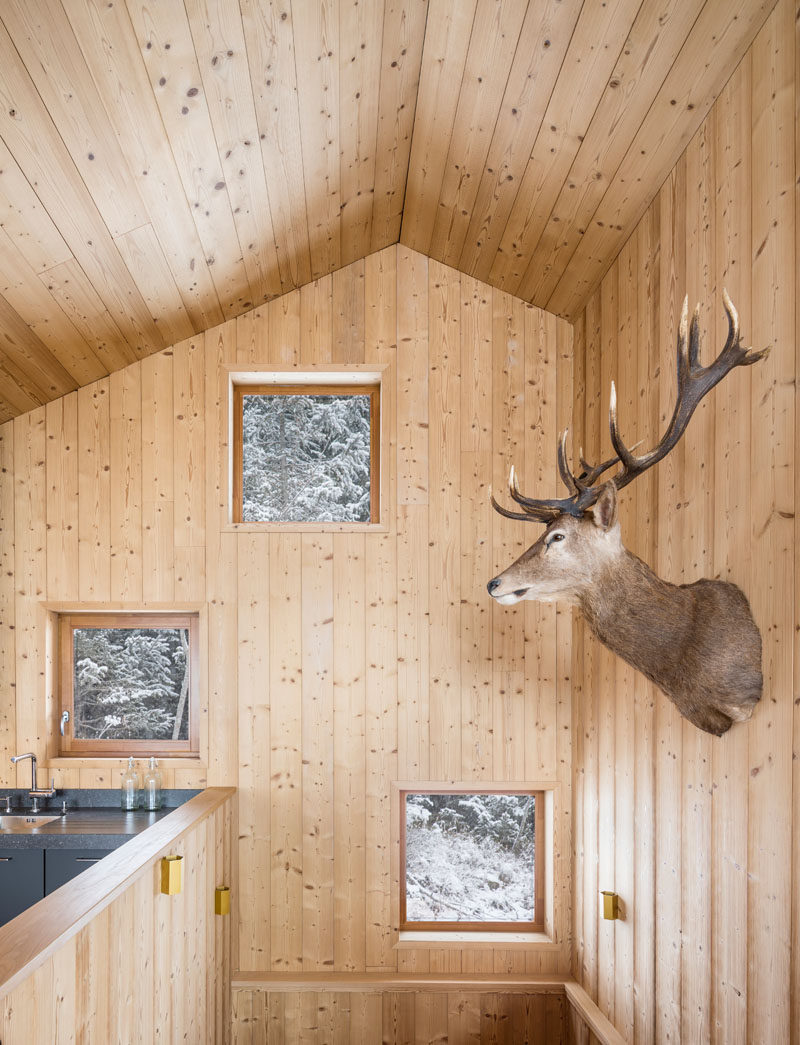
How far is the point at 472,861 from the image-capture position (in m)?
3.66

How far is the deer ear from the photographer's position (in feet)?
6.66

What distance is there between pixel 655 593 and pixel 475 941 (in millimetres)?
2317

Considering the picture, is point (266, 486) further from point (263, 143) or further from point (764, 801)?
point (764, 801)

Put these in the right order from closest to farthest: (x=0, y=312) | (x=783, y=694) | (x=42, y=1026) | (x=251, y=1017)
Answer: (x=42, y=1026), (x=783, y=694), (x=0, y=312), (x=251, y=1017)

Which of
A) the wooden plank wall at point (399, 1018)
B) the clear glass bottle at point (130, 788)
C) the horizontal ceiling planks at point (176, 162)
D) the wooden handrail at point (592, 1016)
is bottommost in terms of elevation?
the wooden plank wall at point (399, 1018)

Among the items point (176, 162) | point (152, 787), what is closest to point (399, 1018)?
point (152, 787)

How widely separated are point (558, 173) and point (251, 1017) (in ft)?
12.4

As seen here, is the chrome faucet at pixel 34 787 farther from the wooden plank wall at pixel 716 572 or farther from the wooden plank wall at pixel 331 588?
the wooden plank wall at pixel 716 572

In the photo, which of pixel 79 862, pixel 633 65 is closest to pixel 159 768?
pixel 79 862

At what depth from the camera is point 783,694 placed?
1.77 metres

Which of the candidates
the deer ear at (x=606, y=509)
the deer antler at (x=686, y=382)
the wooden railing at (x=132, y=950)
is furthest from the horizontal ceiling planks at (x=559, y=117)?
the wooden railing at (x=132, y=950)

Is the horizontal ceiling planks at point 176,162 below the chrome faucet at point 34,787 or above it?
above

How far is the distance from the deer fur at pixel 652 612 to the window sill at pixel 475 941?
2.03 m

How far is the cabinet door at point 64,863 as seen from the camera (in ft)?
10.3
